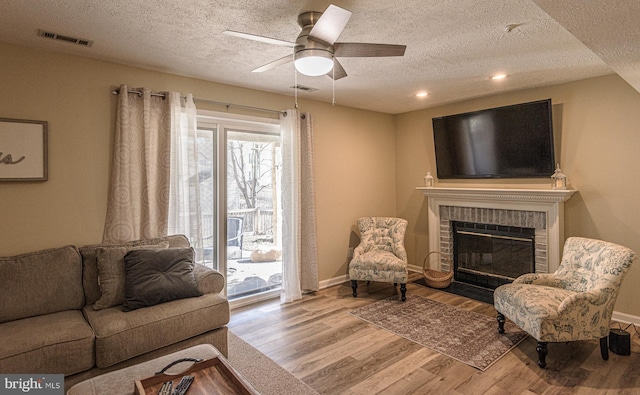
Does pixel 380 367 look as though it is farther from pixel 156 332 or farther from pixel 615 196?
pixel 615 196

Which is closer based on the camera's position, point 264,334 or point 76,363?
point 76,363

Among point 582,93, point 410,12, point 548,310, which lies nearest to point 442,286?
point 548,310

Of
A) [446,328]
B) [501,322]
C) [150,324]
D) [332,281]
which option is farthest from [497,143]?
[150,324]

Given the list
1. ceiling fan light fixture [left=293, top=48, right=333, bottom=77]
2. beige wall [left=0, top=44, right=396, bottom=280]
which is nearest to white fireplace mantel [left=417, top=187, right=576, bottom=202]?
beige wall [left=0, top=44, right=396, bottom=280]

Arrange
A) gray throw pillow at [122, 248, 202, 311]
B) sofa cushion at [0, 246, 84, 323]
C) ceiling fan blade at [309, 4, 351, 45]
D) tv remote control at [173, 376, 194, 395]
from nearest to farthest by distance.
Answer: tv remote control at [173, 376, 194, 395] < ceiling fan blade at [309, 4, 351, 45] < sofa cushion at [0, 246, 84, 323] < gray throw pillow at [122, 248, 202, 311]

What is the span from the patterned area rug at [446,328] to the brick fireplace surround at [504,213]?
103 cm

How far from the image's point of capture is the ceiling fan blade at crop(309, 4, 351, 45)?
5.84ft

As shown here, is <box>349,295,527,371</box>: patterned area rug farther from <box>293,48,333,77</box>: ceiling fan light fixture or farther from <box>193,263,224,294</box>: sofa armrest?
<box>293,48,333,77</box>: ceiling fan light fixture

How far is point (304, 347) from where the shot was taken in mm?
3104

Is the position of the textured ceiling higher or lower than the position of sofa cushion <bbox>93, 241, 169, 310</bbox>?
higher

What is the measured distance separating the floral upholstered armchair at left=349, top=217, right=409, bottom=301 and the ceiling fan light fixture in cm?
273

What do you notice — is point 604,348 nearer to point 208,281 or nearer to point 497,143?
point 497,143

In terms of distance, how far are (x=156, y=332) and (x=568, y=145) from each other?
14.4 ft

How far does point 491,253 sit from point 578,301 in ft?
6.73
